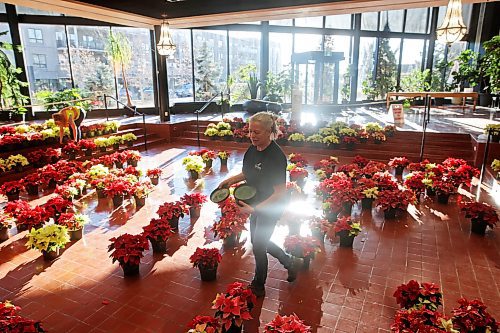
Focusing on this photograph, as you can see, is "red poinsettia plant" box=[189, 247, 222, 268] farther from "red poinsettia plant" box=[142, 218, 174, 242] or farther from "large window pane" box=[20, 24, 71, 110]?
"large window pane" box=[20, 24, 71, 110]

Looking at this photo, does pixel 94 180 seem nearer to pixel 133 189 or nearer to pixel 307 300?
pixel 133 189

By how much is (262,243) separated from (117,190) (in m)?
3.17

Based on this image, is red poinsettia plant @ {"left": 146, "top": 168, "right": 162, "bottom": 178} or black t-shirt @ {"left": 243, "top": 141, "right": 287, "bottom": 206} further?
red poinsettia plant @ {"left": 146, "top": 168, "right": 162, "bottom": 178}

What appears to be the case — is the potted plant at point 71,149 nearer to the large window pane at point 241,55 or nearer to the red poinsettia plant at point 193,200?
the red poinsettia plant at point 193,200

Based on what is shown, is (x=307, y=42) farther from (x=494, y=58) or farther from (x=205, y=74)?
(x=494, y=58)

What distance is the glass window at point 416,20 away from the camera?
1581 centimetres

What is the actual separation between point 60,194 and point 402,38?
16201 mm

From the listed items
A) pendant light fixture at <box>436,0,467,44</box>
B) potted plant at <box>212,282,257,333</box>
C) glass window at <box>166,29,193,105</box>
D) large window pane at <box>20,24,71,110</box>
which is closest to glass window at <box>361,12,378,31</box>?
glass window at <box>166,29,193,105</box>

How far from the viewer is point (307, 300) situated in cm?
293

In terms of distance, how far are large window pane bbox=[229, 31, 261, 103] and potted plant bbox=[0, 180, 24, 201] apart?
1018cm

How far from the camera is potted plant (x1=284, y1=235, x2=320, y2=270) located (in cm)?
327

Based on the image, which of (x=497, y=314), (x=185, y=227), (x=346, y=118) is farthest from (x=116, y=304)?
(x=346, y=118)

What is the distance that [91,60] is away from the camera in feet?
40.7

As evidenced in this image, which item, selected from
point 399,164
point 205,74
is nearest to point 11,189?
point 399,164
